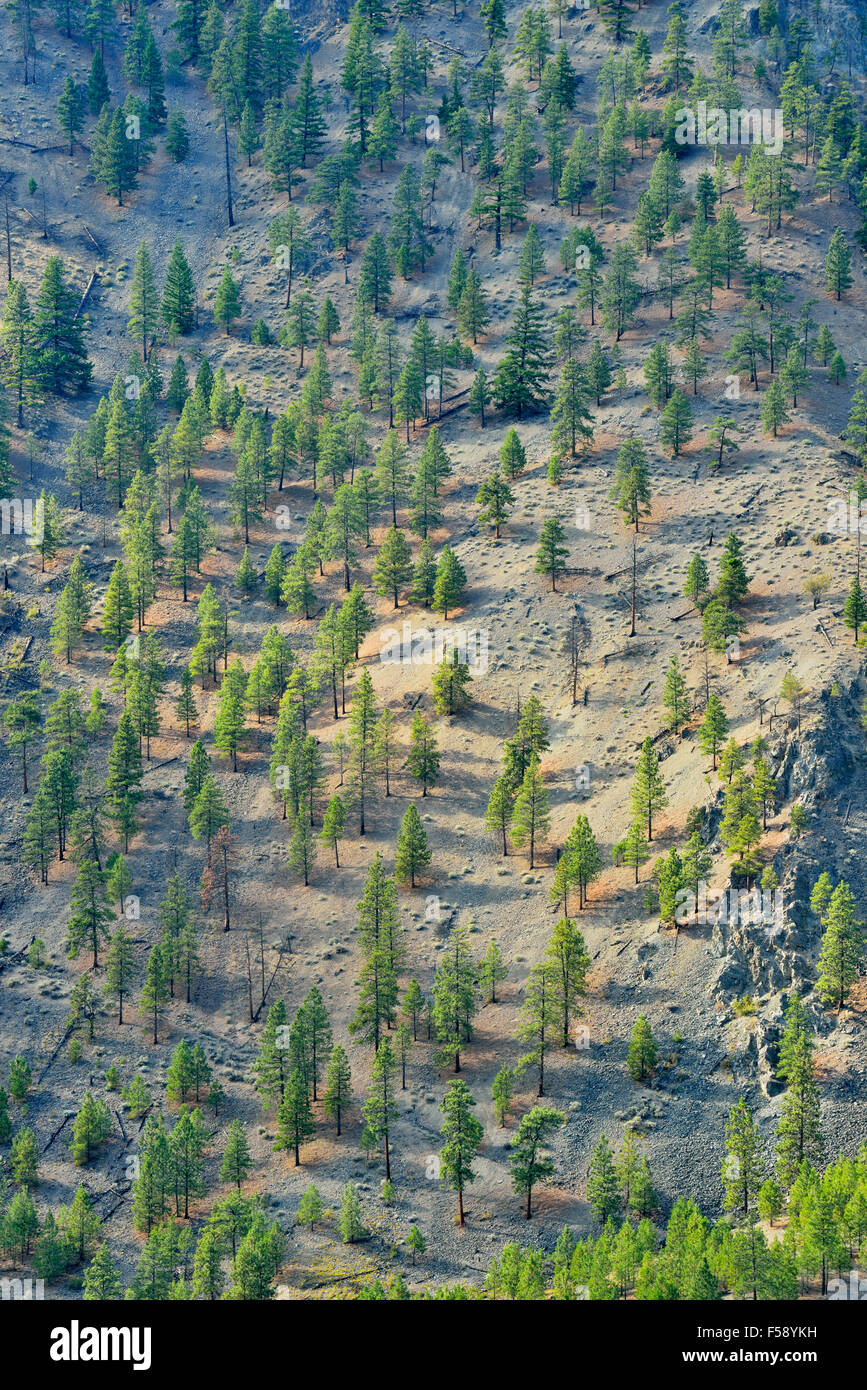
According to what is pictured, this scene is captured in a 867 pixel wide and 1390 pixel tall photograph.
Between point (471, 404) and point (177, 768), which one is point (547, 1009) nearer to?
point (177, 768)

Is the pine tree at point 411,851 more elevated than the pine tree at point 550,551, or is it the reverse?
the pine tree at point 550,551

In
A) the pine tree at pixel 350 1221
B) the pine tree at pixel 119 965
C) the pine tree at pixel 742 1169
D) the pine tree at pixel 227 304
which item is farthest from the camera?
the pine tree at pixel 227 304

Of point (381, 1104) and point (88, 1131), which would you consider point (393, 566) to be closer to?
point (381, 1104)

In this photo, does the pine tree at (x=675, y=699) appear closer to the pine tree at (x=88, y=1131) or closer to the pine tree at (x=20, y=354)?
the pine tree at (x=88, y=1131)

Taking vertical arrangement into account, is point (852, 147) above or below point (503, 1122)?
above

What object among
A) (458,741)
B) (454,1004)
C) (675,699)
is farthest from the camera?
(458,741)

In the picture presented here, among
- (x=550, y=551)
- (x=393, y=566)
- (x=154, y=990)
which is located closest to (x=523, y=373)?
(x=393, y=566)

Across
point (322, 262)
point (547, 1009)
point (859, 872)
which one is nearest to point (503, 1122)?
point (547, 1009)

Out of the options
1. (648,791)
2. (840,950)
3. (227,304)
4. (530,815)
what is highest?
(227,304)

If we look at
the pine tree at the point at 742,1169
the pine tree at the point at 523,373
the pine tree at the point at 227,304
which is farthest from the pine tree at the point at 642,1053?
the pine tree at the point at 227,304
